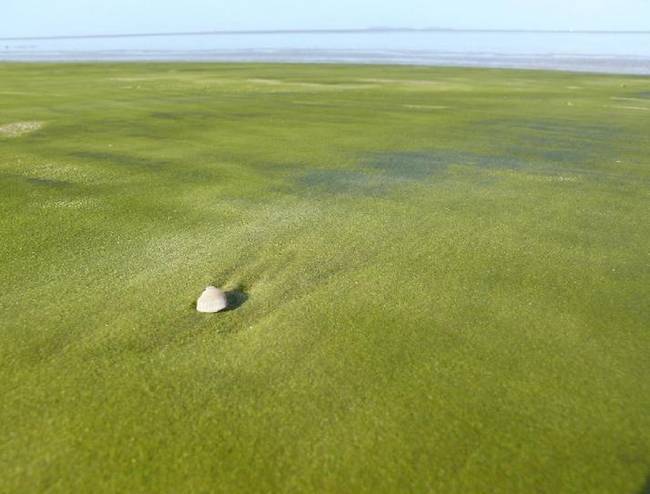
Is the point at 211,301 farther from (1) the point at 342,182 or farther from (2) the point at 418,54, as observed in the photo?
(2) the point at 418,54

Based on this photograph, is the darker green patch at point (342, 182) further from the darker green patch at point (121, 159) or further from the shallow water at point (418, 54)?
the shallow water at point (418, 54)

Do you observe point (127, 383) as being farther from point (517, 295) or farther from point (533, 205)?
point (533, 205)

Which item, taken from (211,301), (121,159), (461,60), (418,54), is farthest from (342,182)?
(418,54)

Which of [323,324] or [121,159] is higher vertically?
[323,324]

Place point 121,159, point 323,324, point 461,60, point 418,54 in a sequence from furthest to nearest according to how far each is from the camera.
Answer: point 418,54
point 461,60
point 121,159
point 323,324

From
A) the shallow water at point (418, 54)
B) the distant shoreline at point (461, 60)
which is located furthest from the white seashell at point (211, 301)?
the shallow water at point (418, 54)

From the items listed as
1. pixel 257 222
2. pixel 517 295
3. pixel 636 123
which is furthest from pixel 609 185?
pixel 636 123
